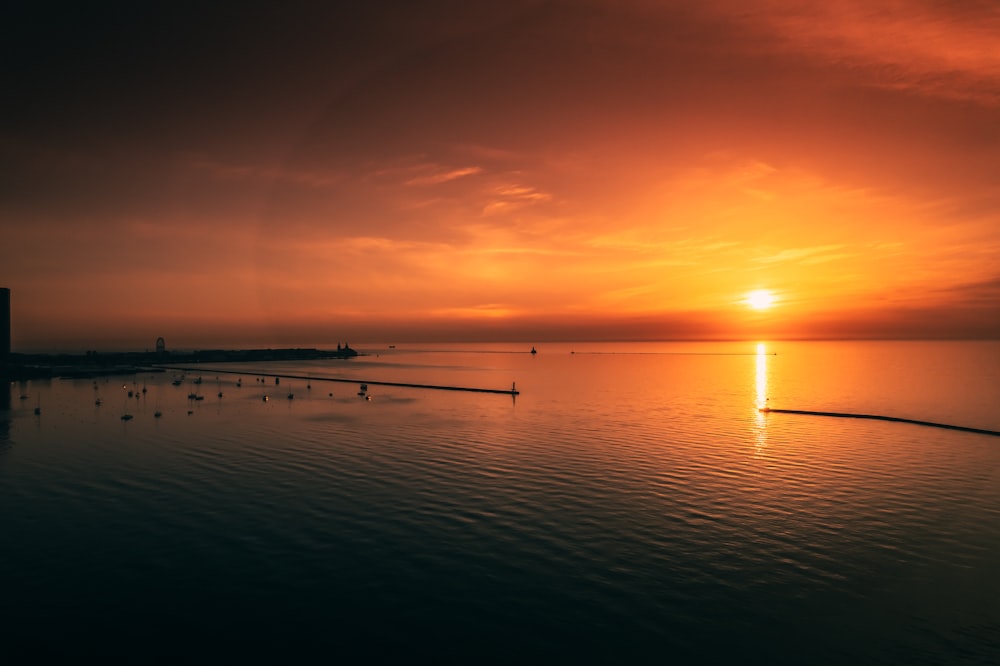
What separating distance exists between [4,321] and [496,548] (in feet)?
787

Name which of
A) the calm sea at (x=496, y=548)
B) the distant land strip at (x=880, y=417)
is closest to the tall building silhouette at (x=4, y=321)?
the calm sea at (x=496, y=548)

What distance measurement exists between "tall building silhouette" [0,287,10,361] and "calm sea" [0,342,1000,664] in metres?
177

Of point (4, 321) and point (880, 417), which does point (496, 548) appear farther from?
point (4, 321)

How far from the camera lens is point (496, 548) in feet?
88.8

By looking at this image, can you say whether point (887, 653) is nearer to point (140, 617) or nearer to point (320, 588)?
point (320, 588)

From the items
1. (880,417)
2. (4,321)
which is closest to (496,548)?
(880,417)

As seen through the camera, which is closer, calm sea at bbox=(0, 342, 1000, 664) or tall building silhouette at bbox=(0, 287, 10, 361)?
calm sea at bbox=(0, 342, 1000, 664)

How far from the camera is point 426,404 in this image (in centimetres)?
9631

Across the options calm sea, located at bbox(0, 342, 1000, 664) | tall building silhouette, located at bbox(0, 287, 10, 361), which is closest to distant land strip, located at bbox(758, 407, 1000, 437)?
calm sea, located at bbox(0, 342, 1000, 664)

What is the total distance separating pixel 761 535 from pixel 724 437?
35098mm

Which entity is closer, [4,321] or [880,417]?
[880,417]

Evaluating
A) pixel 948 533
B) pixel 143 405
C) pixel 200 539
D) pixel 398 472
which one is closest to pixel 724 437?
pixel 948 533

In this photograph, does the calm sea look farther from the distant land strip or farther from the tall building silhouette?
the tall building silhouette

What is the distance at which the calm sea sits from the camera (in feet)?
62.3
